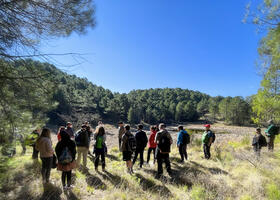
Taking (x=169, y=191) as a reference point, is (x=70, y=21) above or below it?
above

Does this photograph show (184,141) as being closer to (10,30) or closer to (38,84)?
(38,84)

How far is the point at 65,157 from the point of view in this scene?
315 cm

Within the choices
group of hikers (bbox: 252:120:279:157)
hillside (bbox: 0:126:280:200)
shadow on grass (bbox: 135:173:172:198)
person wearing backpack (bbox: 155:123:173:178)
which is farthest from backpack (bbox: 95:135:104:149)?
group of hikers (bbox: 252:120:279:157)

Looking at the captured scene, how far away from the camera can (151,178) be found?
415cm

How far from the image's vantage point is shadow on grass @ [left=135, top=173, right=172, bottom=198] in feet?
10.9

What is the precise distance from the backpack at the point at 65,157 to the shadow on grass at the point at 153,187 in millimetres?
2026

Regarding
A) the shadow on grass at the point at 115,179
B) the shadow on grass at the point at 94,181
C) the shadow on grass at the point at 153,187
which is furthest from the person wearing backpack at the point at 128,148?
the shadow on grass at the point at 94,181

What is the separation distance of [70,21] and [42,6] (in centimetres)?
51

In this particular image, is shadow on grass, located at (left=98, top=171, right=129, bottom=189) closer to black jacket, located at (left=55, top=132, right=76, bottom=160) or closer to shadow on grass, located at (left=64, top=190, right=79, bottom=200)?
shadow on grass, located at (left=64, top=190, right=79, bottom=200)

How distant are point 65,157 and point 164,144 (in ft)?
9.23

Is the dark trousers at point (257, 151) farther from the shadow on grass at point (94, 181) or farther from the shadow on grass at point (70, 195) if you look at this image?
the shadow on grass at point (70, 195)

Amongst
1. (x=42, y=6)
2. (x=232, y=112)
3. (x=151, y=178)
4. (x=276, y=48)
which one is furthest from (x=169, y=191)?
(x=232, y=112)

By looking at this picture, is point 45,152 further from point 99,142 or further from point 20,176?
point 99,142

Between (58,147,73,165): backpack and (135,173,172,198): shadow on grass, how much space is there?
203cm
